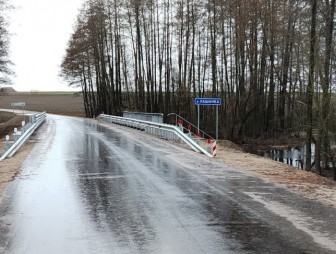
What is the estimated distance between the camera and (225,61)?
3966 cm

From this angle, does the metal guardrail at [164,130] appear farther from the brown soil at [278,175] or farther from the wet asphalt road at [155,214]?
the wet asphalt road at [155,214]

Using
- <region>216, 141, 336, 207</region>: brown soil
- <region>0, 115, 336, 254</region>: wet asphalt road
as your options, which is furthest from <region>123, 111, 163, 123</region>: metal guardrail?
<region>0, 115, 336, 254</region>: wet asphalt road

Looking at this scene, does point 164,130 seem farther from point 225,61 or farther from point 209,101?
point 225,61

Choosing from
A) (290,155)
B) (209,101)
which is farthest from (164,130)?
(290,155)

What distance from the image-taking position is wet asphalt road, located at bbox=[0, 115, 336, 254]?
577 centimetres

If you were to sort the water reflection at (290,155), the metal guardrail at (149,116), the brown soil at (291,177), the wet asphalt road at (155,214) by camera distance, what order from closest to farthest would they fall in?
the wet asphalt road at (155,214), the brown soil at (291,177), the metal guardrail at (149,116), the water reflection at (290,155)

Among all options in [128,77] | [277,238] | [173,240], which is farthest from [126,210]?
[128,77]

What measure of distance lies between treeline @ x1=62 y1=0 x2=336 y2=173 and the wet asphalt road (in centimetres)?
1381

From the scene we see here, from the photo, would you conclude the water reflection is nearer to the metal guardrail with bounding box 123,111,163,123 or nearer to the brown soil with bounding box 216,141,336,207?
the metal guardrail with bounding box 123,111,163,123

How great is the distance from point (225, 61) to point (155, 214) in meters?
33.6

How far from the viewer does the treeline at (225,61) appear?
2383 centimetres

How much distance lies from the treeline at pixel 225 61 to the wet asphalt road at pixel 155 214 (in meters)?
13.8

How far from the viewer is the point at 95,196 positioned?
8883 mm

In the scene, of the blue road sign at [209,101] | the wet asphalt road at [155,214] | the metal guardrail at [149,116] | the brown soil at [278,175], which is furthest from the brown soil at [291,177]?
the metal guardrail at [149,116]
